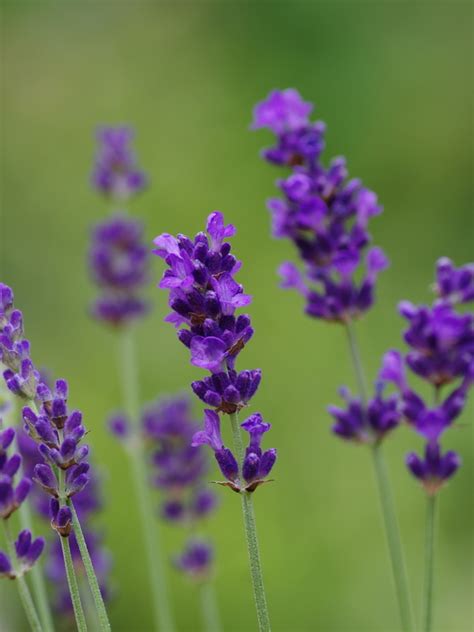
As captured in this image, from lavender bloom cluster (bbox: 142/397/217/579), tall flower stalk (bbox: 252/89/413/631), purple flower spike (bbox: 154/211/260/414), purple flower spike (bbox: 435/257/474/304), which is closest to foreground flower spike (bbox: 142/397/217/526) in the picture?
lavender bloom cluster (bbox: 142/397/217/579)

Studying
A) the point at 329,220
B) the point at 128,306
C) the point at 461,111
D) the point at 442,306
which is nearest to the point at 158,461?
the point at 128,306

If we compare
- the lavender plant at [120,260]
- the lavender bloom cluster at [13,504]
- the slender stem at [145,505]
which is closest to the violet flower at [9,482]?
the lavender bloom cluster at [13,504]

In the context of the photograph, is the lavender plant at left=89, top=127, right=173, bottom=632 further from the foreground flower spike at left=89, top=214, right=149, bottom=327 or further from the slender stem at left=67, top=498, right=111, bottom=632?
the slender stem at left=67, top=498, right=111, bottom=632

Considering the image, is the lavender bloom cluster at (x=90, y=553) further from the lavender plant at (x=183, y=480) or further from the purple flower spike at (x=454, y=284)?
the purple flower spike at (x=454, y=284)

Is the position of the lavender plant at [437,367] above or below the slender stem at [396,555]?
above

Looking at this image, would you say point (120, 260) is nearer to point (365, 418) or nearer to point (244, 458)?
point (365, 418)

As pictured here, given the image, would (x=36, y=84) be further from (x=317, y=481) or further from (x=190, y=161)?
(x=317, y=481)

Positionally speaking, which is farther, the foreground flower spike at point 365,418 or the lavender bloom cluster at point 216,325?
the foreground flower spike at point 365,418
